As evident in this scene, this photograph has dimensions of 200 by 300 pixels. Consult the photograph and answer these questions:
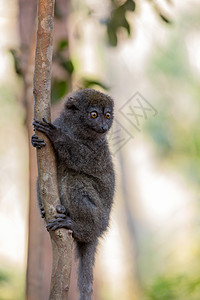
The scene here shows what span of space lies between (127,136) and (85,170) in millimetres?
4736

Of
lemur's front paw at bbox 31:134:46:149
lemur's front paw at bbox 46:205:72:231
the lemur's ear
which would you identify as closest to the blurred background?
the lemur's ear

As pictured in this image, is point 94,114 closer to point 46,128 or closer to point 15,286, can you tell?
point 46,128

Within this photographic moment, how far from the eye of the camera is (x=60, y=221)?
4.75 m

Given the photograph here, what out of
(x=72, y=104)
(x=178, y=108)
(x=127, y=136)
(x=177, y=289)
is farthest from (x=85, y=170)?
(x=178, y=108)

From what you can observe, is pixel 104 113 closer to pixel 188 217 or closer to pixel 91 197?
pixel 91 197

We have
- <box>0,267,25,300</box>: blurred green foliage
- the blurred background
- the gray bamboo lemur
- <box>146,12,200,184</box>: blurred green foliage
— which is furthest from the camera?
<box>146,12,200,184</box>: blurred green foliage

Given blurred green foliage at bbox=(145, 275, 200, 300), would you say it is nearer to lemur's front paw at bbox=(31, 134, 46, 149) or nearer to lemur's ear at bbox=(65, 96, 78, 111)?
lemur's ear at bbox=(65, 96, 78, 111)

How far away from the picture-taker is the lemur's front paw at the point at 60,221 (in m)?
4.64

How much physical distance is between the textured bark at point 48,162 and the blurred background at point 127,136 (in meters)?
1.62

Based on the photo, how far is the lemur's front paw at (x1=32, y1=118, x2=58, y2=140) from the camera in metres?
4.64

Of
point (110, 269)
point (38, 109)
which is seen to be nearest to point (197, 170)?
point (110, 269)

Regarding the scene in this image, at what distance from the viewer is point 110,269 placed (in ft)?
48.8

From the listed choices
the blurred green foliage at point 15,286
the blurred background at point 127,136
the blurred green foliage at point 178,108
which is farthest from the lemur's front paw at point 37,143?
the blurred green foliage at point 178,108

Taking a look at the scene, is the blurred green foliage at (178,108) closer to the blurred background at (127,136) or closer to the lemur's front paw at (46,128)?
the blurred background at (127,136)
